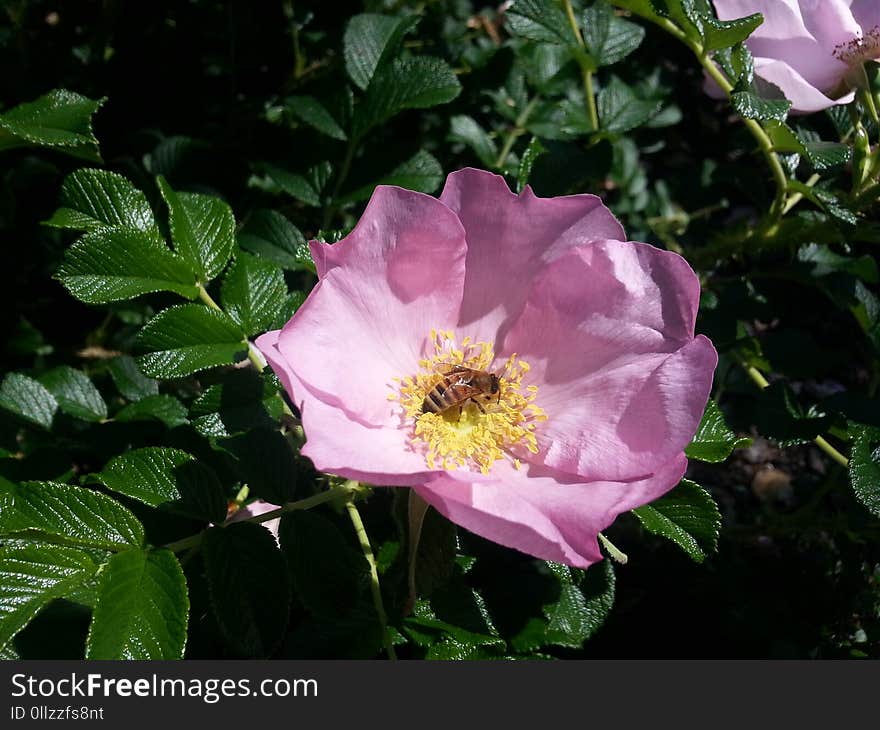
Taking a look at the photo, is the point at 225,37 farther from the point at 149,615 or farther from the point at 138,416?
the point at 149,615

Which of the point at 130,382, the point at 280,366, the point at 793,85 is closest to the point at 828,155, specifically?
the point at 793,85

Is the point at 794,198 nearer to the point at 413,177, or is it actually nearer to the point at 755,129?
the point at 755,129

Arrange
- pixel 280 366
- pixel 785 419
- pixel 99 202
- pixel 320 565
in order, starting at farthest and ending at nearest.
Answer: pixel 785 419 → pixel 99 202 → pixel 320 565 → pixel 280 366

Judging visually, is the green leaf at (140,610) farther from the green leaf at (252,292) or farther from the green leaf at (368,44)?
the green leaf at (368,44)

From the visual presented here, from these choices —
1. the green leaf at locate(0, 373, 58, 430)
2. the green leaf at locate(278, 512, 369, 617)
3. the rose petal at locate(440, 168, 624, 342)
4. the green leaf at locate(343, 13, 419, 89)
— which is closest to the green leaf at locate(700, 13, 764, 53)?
the rose petal at locate(440, 168, 624, 342)

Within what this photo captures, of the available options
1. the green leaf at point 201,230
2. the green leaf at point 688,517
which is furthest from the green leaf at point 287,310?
the green leaf at point 688,517

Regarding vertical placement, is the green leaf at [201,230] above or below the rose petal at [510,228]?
below
